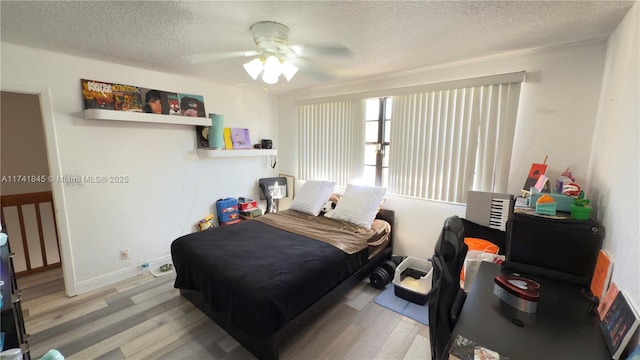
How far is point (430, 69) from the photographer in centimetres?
277

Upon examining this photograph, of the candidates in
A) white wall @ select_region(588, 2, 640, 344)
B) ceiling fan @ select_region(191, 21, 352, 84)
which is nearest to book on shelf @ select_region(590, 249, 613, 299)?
white wall @ select_region(588, 2, 640, 344)

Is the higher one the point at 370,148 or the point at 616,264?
the point at 370,148

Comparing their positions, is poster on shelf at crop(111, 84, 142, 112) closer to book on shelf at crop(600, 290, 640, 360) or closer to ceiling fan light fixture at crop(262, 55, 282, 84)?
ceiling fan light fixture at crop(262, 55, 282, 84)

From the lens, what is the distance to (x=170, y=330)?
2.09m

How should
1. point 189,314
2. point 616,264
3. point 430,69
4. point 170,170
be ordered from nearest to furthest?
point 616,264
point 189,314
point 430,69
point 170,170

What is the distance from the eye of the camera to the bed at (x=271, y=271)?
1700 millimetres

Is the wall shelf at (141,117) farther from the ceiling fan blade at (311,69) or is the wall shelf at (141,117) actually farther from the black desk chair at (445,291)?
the black desk chair at (445,291)

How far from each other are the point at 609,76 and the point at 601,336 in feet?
5.91

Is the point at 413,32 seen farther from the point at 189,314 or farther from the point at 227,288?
the point at 189,314

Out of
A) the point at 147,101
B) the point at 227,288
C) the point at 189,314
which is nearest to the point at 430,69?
the point at 227,288

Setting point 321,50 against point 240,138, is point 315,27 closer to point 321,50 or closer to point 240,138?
point 321,50

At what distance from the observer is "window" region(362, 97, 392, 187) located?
3.25m

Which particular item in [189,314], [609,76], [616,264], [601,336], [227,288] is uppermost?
[609,76]

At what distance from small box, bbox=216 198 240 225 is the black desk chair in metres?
3.04
